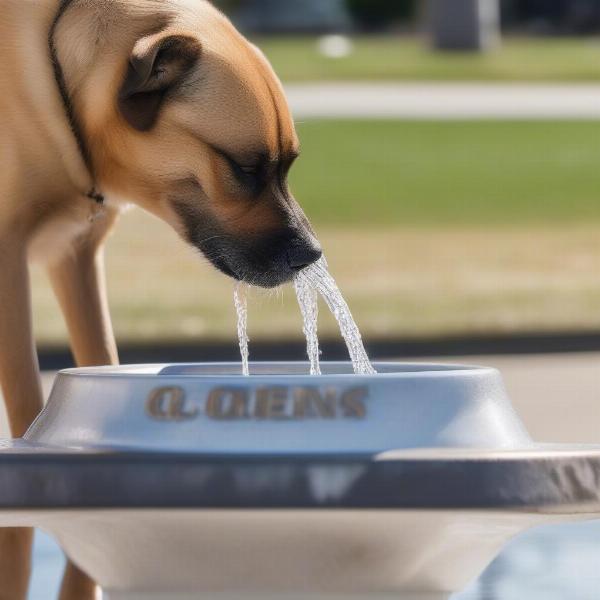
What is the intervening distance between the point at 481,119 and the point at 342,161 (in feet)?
16.3

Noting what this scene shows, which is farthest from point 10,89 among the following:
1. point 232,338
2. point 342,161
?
point 342,161

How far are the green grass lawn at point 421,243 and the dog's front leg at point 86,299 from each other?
226 millimetres

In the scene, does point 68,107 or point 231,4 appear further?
point 231,4

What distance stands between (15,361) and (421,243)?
38.5 ft

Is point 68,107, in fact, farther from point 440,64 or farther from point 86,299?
point 440,64

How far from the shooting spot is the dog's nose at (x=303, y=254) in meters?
4.12

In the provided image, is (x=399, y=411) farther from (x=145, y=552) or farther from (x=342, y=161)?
(x=342, y=161)

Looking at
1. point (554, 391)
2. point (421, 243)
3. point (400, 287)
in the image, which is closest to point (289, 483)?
point (554, 391)

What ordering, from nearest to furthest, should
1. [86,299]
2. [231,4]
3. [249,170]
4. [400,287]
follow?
[249,170], [86,299], [400,287], [231,4]

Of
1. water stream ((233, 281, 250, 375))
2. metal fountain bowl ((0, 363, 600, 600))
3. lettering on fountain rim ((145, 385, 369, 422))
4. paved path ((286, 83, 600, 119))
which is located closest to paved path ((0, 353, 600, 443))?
water stream ((233, 281, 250, 375))

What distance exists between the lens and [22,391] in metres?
4.02

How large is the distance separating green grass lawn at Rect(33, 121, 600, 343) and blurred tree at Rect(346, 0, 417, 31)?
124 feet

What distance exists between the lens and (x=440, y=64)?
37969 millimetres

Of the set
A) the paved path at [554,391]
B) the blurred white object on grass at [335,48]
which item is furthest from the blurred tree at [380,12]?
the paved path at [554,391]
